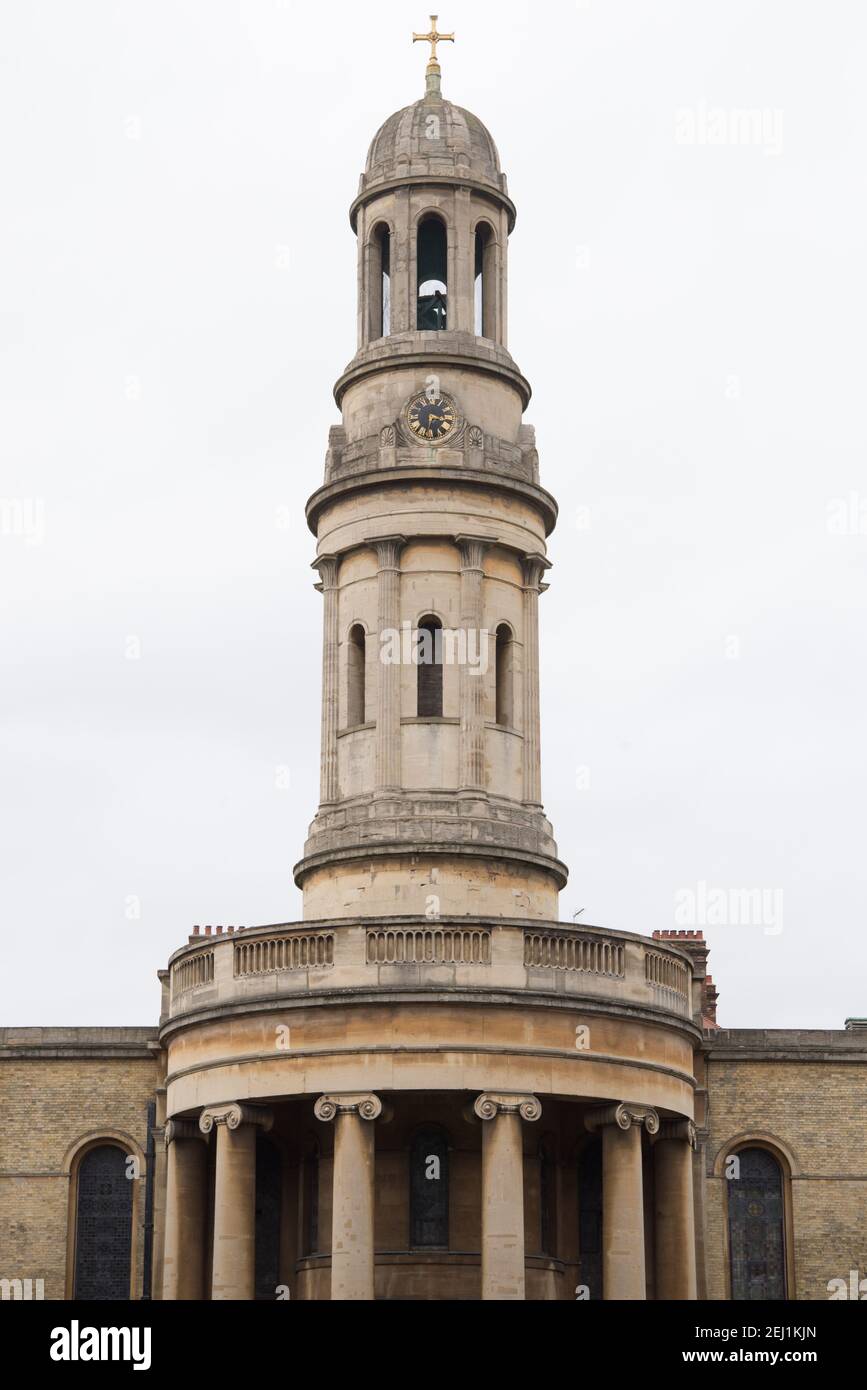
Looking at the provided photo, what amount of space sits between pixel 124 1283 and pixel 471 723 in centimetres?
1376

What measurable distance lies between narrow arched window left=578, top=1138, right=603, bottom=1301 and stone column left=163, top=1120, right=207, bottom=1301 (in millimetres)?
7544

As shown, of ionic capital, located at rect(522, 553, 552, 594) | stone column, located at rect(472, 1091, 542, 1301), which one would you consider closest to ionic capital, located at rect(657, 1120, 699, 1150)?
stone column, located at rect(472, 1091, 542, 1301)

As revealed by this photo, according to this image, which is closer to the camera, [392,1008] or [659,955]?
[392,1008]

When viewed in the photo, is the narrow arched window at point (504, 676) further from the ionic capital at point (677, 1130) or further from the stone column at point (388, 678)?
the ionic capital at point (677, 1130)

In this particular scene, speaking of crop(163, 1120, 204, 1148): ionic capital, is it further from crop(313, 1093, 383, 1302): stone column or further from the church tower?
crop(313, 1093, 383, 1302): stone column

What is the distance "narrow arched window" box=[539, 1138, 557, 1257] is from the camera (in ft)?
149

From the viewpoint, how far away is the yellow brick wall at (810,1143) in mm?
48000

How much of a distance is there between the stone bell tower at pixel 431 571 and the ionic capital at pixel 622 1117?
17.9 ft

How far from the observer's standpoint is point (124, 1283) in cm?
4794
